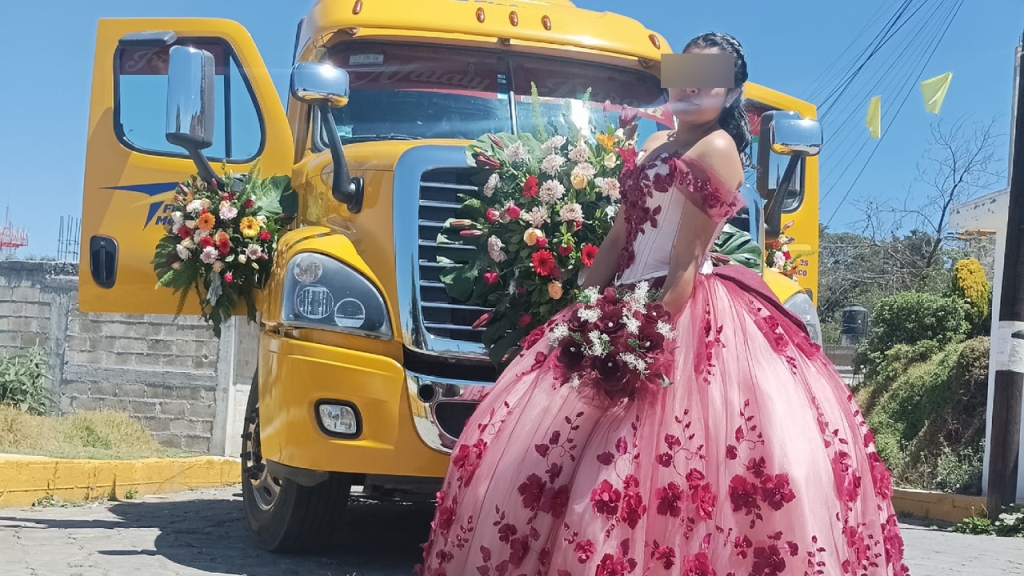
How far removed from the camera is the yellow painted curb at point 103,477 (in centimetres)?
712

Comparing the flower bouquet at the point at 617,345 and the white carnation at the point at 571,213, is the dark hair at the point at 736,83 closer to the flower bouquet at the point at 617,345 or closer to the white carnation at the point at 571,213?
the flower bouquet at the point at 617,345

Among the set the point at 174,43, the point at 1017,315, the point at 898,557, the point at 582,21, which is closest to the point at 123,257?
the point at 174,43

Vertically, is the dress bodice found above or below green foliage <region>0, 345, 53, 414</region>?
above

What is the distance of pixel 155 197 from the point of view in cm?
605

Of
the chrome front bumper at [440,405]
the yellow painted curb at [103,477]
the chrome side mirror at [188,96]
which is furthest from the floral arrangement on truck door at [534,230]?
the yellow painted curb at [103,477]

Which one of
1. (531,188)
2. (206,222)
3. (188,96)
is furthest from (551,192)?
(206,222)

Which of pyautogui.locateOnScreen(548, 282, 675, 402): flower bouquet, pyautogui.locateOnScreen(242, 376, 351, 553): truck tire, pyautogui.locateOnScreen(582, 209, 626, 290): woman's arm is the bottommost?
pyautogui.locateOnScreen(242, 376, 351, 553): truck tire

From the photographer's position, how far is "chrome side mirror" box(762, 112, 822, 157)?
5.18 m

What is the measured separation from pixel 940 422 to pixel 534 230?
8415mm

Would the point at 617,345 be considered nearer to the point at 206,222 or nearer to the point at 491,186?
the point at 491,186

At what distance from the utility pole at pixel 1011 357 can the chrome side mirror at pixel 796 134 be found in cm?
479

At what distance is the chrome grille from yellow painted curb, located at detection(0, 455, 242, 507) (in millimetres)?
3873

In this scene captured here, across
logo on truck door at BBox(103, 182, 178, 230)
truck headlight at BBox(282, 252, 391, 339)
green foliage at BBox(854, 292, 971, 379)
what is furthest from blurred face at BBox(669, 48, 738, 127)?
green foliage at BBox(854, 292, 971, 379)

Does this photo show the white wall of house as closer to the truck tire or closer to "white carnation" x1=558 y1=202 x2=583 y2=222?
"white carnation" x1=558 y1=202 x2=583 y2=222
